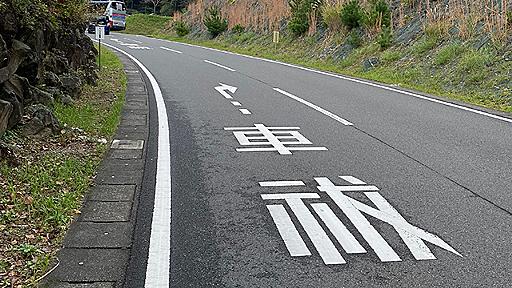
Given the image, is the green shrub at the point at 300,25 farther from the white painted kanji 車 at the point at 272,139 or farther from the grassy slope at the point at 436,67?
the white painted kanji 車 at the point at 272,139

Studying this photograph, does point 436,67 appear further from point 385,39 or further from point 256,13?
point 256,13

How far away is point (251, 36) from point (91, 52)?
18.8 meters

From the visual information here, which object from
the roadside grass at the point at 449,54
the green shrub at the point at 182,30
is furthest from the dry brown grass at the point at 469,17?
the green shrub at the point at 182,30

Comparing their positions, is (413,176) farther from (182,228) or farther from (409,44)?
(409,44)

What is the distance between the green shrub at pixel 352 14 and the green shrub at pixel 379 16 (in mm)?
998

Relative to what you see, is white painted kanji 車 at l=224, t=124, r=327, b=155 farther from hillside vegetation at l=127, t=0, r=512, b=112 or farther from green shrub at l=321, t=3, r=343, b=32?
green shrub at l=321, t=3, r=343, b=32

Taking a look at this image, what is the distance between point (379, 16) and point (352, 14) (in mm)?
1820

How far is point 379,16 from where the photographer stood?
65.6 ft

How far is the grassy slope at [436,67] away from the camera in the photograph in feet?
41.1

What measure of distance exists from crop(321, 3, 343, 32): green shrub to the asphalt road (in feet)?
44.7

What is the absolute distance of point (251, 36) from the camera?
3294cm

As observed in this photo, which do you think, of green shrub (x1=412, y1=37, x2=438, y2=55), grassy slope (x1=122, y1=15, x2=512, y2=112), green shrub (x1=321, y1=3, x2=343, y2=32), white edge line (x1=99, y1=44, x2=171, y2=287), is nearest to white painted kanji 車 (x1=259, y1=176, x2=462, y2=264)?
white edge line (x1=99, y1=44, x2=171, y2=287)

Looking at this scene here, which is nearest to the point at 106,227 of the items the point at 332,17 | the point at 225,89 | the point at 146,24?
the point at 225,89

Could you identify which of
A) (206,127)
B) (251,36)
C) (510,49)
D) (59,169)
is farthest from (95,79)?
(251,36)
